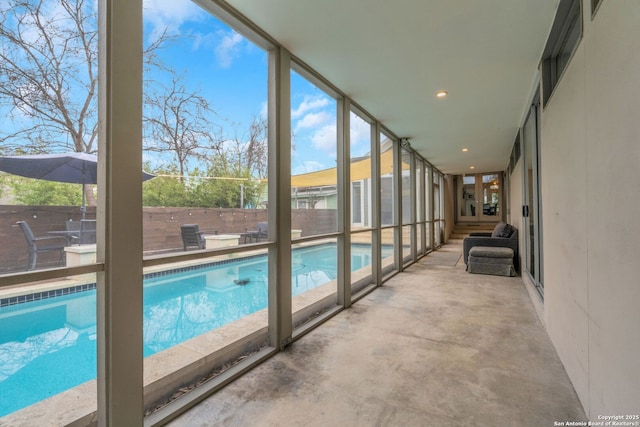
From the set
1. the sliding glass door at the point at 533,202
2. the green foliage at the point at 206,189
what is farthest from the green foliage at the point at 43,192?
the sliding glass door at the point at 533,202

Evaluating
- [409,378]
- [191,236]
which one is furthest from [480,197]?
[191,236]

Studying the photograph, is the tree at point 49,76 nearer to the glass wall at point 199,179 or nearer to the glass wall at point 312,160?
the glass wall at point 199,179

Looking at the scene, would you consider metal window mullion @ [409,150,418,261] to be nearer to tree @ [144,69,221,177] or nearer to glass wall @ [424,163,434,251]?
glass wall @ [424,163,434,251]

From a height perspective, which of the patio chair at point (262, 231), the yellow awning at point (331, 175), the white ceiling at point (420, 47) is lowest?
the patio chair at point (262, 231)

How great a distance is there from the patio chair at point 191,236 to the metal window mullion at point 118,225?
1.30ft

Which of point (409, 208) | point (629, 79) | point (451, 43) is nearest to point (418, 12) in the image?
point (451, 43)

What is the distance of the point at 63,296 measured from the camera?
5.18 feet

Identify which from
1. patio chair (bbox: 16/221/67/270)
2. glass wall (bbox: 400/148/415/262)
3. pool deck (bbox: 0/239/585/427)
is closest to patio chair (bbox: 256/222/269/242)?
pool deck (bbox: 0/239/585/427)

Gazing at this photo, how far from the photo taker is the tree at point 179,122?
1876 mm

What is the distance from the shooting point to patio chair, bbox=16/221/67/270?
134cm

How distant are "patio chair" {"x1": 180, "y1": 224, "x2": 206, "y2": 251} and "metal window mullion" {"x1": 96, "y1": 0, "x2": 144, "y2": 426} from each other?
15.6 inches

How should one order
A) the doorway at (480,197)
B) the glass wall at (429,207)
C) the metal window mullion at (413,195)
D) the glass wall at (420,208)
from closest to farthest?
the metal window mullion at (413,195), the glass wall at (420,208), the glass wall at (429,207), the doorway at (480,197)

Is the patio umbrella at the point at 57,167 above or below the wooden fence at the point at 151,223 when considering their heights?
above

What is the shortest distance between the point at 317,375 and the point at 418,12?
2.82 metres
